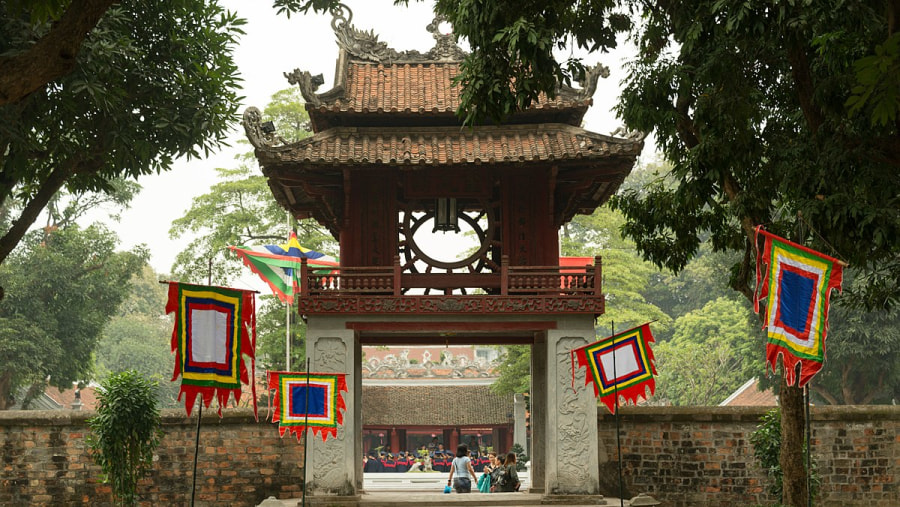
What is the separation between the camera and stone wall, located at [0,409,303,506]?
17.8 meters

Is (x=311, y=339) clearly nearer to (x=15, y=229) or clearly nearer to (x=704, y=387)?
(x=15, y=229)

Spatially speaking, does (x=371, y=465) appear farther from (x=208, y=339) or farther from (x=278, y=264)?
(x=208, y=339)

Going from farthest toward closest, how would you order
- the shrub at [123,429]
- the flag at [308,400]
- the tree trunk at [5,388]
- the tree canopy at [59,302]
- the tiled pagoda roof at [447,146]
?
the tree trunk at [5,388] → the tree canopy at [59,302] → the shrub at [123,429] → the tiled pagoda roof at [447,146] → the flag at [308,400]

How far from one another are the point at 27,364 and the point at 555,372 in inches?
788

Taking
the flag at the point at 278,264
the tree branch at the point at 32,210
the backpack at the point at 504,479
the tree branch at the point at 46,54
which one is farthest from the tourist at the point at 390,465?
the tree branch at the point at 46,54

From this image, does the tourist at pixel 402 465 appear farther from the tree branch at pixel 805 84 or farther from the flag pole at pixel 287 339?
the tree branch at pixel 805 84

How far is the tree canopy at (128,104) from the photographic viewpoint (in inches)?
573

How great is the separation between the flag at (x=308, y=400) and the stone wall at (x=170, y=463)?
3.72 metres

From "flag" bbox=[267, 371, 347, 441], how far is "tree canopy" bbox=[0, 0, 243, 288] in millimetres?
4330

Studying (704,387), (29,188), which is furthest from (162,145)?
(704,387)

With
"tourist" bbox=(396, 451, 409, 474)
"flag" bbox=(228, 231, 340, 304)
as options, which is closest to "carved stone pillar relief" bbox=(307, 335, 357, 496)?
"flag" bbox=(228, 231, 340, 304)

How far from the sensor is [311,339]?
15.5 metres

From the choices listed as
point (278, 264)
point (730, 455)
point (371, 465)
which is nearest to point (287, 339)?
point (278, 264)

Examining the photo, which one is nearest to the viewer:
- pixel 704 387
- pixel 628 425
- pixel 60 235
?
pixel 628 425
